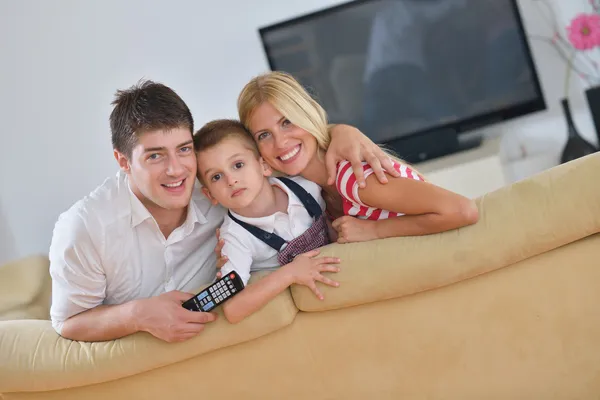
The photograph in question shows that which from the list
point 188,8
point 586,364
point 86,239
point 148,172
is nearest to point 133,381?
point 86,239

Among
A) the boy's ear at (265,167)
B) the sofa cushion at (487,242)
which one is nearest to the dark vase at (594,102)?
the boy's ear at (265,167)

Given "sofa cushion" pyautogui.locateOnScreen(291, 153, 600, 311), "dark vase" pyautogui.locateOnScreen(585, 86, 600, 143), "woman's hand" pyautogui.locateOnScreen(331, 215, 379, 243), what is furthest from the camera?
"dark vase" pyautogui.locateOnScreen(585, 86, 600, 143)

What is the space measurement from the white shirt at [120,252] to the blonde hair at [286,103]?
29cm

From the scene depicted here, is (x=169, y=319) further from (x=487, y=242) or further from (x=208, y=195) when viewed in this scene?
(x=487, y=242)

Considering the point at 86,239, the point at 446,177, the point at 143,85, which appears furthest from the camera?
the point at 446,177

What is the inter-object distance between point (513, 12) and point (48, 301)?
2701 mm

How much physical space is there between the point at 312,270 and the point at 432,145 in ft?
8.82

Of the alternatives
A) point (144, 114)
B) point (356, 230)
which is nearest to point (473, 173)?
point (356, 230)

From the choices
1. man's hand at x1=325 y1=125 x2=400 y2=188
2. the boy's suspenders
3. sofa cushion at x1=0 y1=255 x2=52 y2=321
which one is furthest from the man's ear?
sofa cushion at x1=0 y1=255 x2=52 y2=321

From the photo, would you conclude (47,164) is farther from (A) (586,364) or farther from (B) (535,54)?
(A) (586,364)

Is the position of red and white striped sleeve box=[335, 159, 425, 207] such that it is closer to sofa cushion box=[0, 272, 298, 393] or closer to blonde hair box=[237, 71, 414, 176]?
blonde hair box=[237, 71, 414, 176]

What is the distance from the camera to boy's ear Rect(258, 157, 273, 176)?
1.88 meters

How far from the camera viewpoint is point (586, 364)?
143 centimetres

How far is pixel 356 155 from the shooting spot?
1.72m
